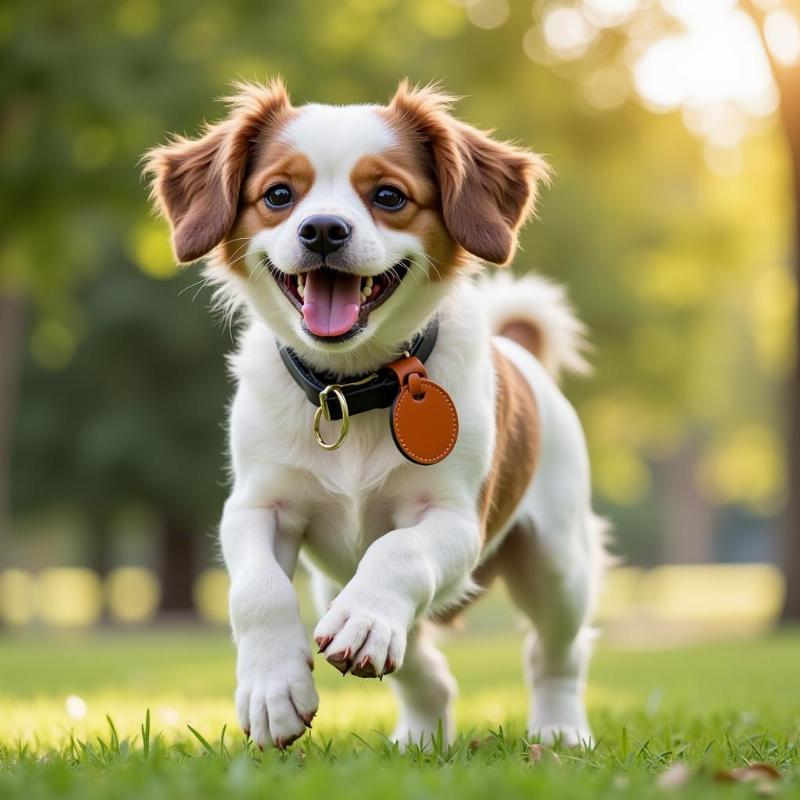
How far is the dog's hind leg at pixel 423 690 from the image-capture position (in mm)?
5145

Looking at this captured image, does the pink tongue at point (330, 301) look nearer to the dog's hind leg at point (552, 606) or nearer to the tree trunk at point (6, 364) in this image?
the dog's hind leg at point (552, 606)

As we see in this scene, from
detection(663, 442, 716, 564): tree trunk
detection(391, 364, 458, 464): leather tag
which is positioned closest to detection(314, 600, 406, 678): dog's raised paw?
detection(391, 364, 458, 464): leather tag

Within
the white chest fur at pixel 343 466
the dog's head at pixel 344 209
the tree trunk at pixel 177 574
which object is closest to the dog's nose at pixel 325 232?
the dog's head at pixel 344 209

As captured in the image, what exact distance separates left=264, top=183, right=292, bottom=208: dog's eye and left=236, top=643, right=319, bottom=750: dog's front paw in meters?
1.39

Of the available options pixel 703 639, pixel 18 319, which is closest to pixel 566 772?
pixel 703 639

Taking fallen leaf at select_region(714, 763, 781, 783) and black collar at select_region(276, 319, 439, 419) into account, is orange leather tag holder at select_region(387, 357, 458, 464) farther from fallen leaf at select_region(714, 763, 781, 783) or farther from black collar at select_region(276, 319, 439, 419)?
fallen leaf at select_region(714, 763, 781, 783)

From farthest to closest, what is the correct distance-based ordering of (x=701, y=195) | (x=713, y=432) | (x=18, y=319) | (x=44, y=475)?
(x=713, y=432) → (x=701, y=195) → (x=44, y=475) → (x=18, y=319)

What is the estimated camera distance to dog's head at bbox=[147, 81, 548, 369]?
13.6ft

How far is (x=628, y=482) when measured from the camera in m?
32.9

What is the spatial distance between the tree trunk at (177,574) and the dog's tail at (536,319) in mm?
19278

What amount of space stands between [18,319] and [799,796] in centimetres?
1623

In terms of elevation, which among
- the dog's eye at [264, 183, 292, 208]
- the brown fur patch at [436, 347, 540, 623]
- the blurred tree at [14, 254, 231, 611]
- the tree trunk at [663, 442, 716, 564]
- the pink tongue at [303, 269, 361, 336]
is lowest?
the tree trunk at [663, 442, 716, 564]

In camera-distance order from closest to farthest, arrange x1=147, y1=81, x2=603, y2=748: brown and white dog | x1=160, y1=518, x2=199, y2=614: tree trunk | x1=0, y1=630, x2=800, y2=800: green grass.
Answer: x1=0, y1=630, x2=800, y2=800: green grass
x1=147, y1=81, x2=603, y2=748: brown and white dog
x1=160, y1=518, x2=199, y2=614: tree trunk

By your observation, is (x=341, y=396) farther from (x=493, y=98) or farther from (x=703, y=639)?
(x=493, y=98)
